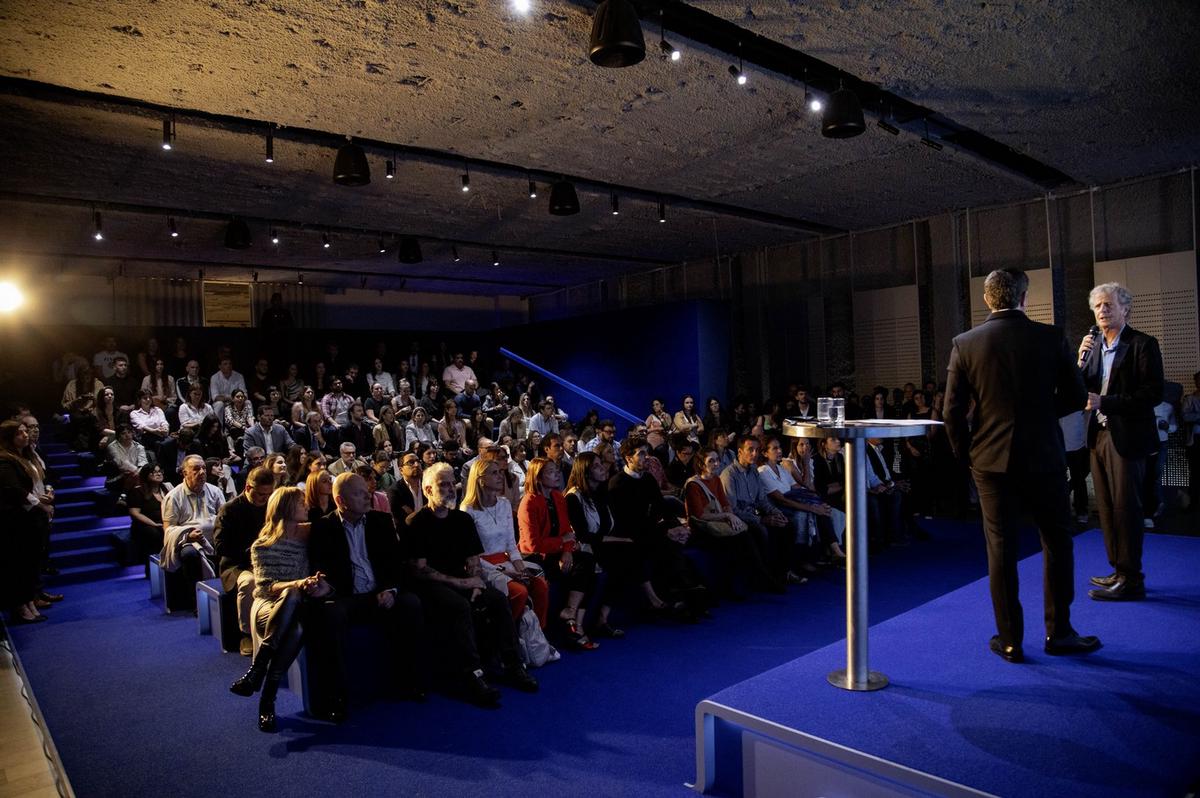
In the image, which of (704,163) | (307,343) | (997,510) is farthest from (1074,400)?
(307,343)

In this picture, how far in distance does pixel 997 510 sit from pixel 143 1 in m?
4.39

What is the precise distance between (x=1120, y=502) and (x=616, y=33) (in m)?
3.03

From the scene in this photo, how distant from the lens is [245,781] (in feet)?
9.45

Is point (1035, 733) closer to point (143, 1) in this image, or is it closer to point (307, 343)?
point (143, 1)

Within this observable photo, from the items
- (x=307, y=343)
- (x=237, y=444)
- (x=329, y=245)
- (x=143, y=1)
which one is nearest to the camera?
(x=143, y=1)

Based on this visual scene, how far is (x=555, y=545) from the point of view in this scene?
4523 mm

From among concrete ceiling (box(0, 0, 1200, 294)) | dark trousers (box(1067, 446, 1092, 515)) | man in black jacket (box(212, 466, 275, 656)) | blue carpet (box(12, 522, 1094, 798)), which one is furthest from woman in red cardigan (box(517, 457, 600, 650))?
dark trousers (box(1067, 446, 1092, 515))

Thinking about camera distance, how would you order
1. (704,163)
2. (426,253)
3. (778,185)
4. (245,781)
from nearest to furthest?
(245,781)
(704,163)
(778,185)
(426,253)

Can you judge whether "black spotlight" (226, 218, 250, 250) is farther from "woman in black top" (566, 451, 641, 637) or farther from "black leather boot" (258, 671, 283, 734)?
"black leather boot" (258, 671, 283, 734)

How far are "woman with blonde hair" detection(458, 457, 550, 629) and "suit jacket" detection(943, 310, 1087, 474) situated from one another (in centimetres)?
246

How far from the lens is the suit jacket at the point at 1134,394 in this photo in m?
3.00

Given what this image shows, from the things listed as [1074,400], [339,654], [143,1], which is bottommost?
[339,654]

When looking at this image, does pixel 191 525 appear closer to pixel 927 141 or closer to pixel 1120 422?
pixel 1120 422

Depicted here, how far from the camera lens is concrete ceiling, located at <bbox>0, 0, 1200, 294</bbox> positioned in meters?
4.21
